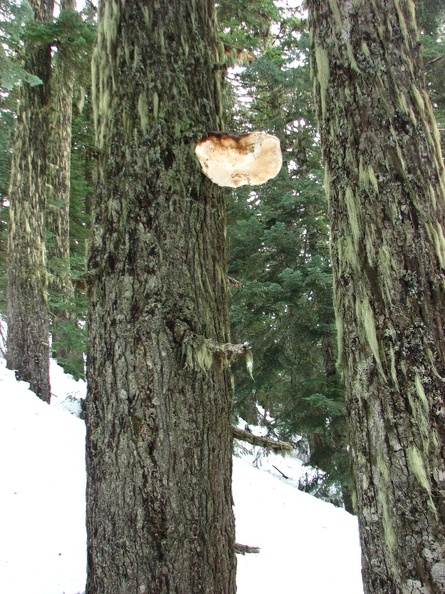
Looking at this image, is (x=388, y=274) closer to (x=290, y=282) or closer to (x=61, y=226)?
(x=290, y=282)

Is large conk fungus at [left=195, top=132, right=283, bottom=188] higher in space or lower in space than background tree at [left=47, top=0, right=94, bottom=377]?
lower

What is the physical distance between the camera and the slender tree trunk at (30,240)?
674cm

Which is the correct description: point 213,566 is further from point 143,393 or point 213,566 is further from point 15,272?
point 15,272

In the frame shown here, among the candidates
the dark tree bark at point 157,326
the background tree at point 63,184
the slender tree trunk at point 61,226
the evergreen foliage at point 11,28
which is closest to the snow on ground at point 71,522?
the dark tree bark at point 157,326

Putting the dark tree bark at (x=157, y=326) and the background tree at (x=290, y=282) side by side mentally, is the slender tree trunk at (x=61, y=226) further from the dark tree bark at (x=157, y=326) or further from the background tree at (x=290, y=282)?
the dark tree bark at (x=157, y=326)

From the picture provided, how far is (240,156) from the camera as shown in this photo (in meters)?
2.35

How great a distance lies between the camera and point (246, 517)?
215 inches

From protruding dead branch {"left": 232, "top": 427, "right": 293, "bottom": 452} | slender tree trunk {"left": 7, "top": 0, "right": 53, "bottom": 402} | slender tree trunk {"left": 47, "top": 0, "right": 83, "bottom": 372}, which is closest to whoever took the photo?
protruding dead branch {"left": 232, "top": 427, "right": 293, "bottom": 452}

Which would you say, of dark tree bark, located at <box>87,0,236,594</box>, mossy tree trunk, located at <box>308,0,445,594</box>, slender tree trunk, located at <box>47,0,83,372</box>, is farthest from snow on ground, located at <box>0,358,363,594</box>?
mossy tree trunk, located at <box>308,0,445,594</box>

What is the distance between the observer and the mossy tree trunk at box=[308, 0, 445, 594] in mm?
1826

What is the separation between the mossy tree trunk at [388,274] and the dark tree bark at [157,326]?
67 cm

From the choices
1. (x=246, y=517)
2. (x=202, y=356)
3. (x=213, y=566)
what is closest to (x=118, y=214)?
(x=202, y=356)

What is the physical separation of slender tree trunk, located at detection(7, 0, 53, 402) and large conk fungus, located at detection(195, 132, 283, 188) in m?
5.20

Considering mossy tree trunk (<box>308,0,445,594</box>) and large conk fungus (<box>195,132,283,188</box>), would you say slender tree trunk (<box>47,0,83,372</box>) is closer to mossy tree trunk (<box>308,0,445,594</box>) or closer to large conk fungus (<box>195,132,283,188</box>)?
large conk fungus (<box>195,132,283,188</box>)
